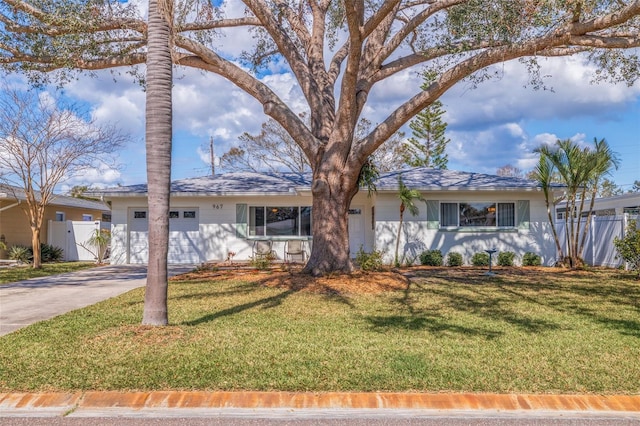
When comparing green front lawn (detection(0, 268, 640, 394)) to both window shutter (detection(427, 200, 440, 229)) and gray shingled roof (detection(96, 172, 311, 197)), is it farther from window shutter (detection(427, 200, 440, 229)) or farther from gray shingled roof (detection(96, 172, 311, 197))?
gray shingled roof (detection(96, 172, 311, 197))

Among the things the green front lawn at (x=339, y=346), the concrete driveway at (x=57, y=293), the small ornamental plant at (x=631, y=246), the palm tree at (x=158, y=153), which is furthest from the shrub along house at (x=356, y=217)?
the palm tree at (x=158, y=153)

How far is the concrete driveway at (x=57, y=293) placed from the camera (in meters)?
7.74

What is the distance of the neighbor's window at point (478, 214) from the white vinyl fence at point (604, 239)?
201 cm

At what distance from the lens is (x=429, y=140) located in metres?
34.8

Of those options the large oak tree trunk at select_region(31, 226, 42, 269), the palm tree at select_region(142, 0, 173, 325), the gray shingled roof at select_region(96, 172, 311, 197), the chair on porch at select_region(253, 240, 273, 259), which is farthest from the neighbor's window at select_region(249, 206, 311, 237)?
the palm tree at select_region(142, 0, 173, 325)

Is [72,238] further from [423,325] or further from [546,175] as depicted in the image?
[546,175]

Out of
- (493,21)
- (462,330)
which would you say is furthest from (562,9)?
(462,330)

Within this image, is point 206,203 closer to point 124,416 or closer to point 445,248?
point 445,248

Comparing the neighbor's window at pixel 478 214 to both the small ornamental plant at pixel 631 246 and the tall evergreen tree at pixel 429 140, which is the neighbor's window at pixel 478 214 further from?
the tall evergreen tree at pixel 429 140

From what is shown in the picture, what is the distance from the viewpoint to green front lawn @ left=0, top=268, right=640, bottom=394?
4500 millimetres

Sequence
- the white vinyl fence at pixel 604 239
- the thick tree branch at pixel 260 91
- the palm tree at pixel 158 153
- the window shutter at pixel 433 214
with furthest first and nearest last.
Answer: the window shutter at pixel 433 214 → the white vinyl fence at pixel 604 239 → the thick tree branch at pixel 260 91 → the palm tree at pixel 158 153

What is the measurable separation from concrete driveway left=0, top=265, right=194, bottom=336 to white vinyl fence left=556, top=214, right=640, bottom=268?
13.8 metres

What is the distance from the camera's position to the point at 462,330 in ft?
21.3

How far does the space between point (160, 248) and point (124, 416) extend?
2.43 m
